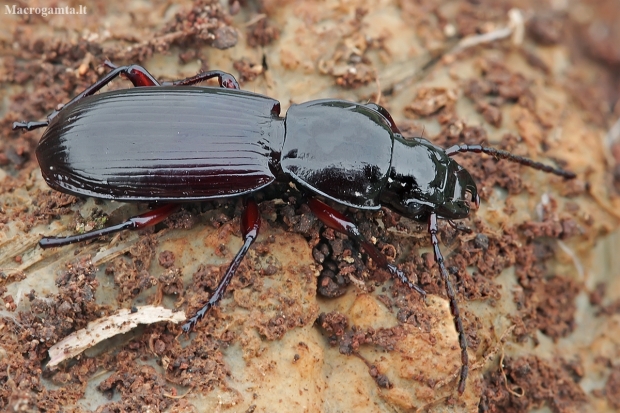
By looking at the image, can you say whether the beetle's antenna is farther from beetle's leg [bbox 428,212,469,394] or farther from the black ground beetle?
beetle's leg [bbox 428,212,469,394]

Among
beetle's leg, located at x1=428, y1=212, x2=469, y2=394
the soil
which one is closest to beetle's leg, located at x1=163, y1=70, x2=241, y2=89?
the soil

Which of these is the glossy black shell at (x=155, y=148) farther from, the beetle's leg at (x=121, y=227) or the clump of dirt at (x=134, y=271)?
the clump of dirt at (x=134, y=271)

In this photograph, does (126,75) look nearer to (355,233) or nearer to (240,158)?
(240,158)

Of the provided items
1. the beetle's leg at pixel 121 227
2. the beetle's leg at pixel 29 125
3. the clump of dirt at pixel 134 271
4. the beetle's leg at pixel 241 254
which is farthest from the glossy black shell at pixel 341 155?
the beetle's leg at pixel 29 125

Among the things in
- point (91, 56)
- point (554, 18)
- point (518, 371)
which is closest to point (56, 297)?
point (91, 56)

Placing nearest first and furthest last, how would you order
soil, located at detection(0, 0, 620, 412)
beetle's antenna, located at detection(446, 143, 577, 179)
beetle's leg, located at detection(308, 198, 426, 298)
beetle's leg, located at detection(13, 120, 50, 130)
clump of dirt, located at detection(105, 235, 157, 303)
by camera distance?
soil, located at detection(0, 0, 620, 412) → clump of dirt, located at detection(105, 235, 157, 303) → beetle's leg, located at detection(308, 198, 426, 298) → beetle's antenna, located at detection(446, 143, 577, 179) → beetle's leg, located at detection(13, 120, 50, 130)

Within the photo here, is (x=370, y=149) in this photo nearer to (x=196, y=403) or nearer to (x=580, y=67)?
(x=196, y=403)
